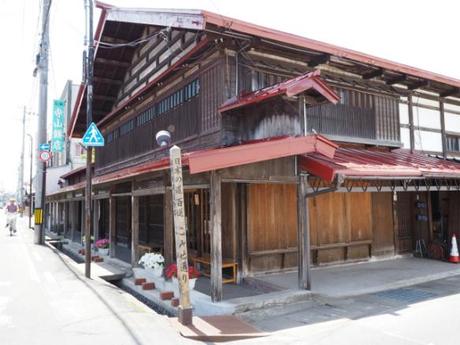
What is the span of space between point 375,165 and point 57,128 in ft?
Answer: 58.0

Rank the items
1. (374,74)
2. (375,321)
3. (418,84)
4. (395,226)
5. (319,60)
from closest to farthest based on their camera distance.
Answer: (375,321)
(319,60)
(374,74)
(418,84)
(395,226)

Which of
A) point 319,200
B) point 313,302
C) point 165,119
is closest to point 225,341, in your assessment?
point 313,302

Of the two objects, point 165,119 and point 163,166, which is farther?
point 165,119

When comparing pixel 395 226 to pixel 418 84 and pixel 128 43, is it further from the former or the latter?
pixel 128 43

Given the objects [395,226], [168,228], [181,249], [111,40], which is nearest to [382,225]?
[395,226]

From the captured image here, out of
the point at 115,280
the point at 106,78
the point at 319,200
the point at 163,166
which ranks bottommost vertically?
the point at 115,280

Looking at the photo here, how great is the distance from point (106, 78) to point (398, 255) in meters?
12.5

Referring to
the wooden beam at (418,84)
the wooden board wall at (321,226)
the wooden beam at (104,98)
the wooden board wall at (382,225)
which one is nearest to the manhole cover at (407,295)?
the wooden board wall at (321,226)

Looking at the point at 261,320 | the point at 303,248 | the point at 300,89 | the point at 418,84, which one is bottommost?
the point at 261,320

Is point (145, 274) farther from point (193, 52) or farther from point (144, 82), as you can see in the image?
point (144, 82)

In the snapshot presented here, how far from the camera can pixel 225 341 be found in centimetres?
576

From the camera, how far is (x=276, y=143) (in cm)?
690

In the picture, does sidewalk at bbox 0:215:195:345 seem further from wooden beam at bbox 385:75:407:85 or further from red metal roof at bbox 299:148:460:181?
wooden beam at bbox 385:75:407:85

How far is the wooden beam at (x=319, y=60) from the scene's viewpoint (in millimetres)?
9852
